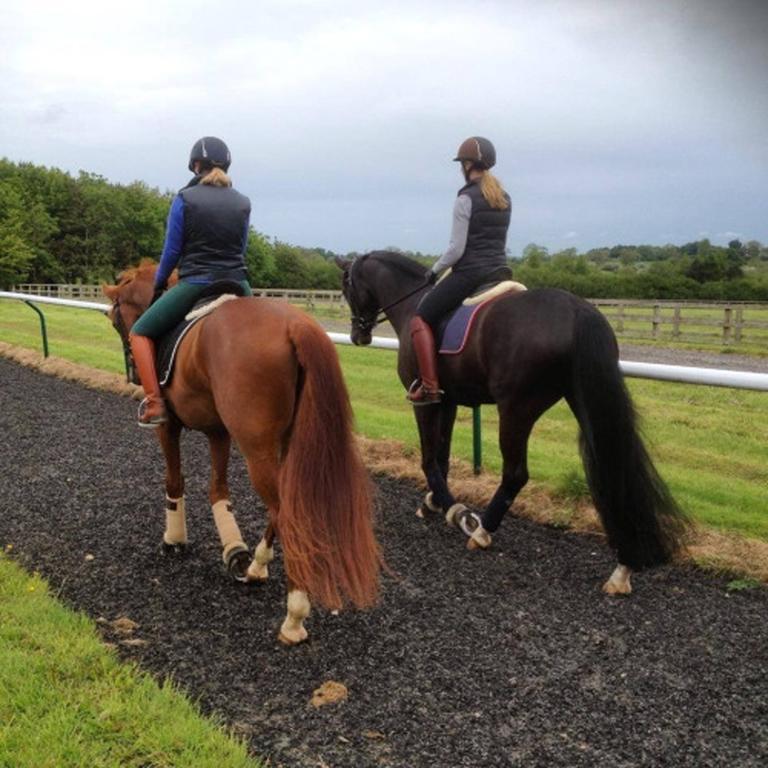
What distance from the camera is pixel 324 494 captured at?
4266 mm

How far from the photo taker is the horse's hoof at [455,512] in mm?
6039

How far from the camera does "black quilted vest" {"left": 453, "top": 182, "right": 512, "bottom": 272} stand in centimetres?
599

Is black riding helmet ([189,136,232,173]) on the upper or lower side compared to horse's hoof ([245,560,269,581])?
upper

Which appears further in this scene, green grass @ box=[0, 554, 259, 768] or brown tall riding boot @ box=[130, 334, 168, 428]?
brown tall riding boot @ box=[130, 334, 168, 428]

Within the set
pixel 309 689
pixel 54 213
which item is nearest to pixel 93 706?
pixel 309 689

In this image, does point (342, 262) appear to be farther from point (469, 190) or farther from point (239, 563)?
point (239, 563)

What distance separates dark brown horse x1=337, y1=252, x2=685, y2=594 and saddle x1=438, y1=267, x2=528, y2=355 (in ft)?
0.24

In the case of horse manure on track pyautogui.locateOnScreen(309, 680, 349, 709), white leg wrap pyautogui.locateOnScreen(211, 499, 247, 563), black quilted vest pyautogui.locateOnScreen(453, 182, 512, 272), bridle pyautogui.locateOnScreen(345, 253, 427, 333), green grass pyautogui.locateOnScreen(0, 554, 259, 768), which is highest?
black quilted vest pyautogui.locateOnScreen(453, 182, 512, 272)

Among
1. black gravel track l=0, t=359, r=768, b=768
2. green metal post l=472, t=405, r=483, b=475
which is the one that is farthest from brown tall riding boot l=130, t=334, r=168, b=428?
green metal post l=472, t=405, r=483, b=475

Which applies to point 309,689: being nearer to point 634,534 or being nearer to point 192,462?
point 634,534

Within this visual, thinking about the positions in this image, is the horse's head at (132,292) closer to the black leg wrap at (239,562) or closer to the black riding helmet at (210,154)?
the black riding helmet at (210,154)

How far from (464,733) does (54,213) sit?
97.9 meters

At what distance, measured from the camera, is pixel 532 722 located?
3457mm

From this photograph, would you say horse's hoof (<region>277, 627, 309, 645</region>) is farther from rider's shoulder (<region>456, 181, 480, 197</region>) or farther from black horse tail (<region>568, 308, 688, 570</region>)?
rider's shoulder (<region>456, 181, 480, 197</region>)
